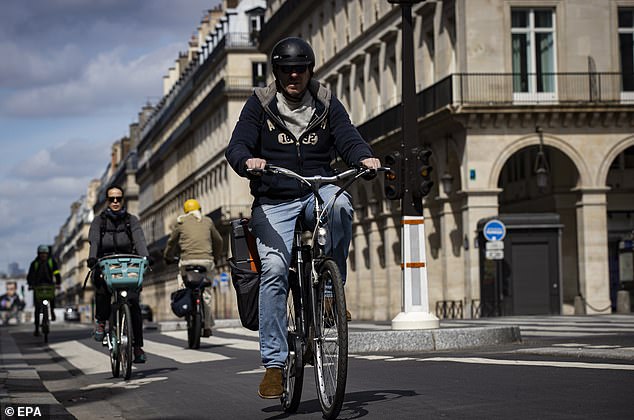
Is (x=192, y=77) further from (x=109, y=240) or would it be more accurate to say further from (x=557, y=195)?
(x=109, y=240)

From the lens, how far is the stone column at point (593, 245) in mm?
40469

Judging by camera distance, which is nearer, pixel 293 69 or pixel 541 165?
pixel 293 69

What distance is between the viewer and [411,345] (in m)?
15.8

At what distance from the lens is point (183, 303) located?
17.6m

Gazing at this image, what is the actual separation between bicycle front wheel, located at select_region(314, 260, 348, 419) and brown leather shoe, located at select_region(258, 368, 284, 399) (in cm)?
34

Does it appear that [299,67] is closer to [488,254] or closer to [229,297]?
[488,254]

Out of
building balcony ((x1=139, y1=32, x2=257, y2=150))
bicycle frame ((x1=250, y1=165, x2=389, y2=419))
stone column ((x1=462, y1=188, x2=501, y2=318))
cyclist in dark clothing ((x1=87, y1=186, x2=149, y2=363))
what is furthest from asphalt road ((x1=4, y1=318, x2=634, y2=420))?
building balcony ((x1=139, y1=32, x2=257, y2=150))

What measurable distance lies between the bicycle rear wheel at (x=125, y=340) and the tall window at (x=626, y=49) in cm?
3053

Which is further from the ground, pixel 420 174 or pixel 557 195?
pixel 557 195

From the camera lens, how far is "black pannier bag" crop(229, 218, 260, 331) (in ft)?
26.3

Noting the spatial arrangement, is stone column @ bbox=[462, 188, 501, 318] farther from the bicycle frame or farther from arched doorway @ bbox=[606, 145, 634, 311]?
the bicycle frame

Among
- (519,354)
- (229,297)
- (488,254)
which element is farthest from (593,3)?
(229,297)

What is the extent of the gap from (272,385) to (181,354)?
951 cm

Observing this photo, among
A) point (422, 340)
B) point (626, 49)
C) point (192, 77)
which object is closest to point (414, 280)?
point (422, 340)
